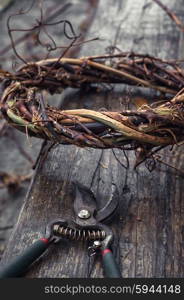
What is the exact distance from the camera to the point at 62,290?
1133 millimetres

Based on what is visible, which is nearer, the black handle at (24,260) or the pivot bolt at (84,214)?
the black handle at (24,260)

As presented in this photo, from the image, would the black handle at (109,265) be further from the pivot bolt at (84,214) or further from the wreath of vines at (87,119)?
the wreath of vines at (87,119)

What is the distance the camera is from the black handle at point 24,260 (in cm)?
Answer: 115

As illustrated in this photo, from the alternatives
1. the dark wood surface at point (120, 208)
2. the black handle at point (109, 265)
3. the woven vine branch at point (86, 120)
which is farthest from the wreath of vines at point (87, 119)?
the black handle at point (109, 265)

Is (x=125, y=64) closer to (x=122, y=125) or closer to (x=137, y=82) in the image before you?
(x=137, y=82)

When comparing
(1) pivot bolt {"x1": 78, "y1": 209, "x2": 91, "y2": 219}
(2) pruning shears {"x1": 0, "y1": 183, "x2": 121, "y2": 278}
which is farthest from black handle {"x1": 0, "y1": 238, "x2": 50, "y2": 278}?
(1) pivot bolt {"x1": 78, "y1": 209, "x2": 91, "y2": 219}

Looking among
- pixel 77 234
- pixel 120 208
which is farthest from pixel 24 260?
pixel 120 208

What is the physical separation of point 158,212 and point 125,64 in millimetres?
654

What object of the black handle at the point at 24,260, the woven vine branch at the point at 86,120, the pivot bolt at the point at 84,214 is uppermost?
the woven vine branch at the point at 86,120

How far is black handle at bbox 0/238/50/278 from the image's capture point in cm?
115

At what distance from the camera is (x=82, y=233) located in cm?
125

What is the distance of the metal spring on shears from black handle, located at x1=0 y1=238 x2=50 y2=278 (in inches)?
1.8

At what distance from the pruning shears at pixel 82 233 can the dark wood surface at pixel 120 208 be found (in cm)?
3

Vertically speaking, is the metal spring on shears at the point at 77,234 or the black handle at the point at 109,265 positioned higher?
the metal spring on shears at the point at 77,234
